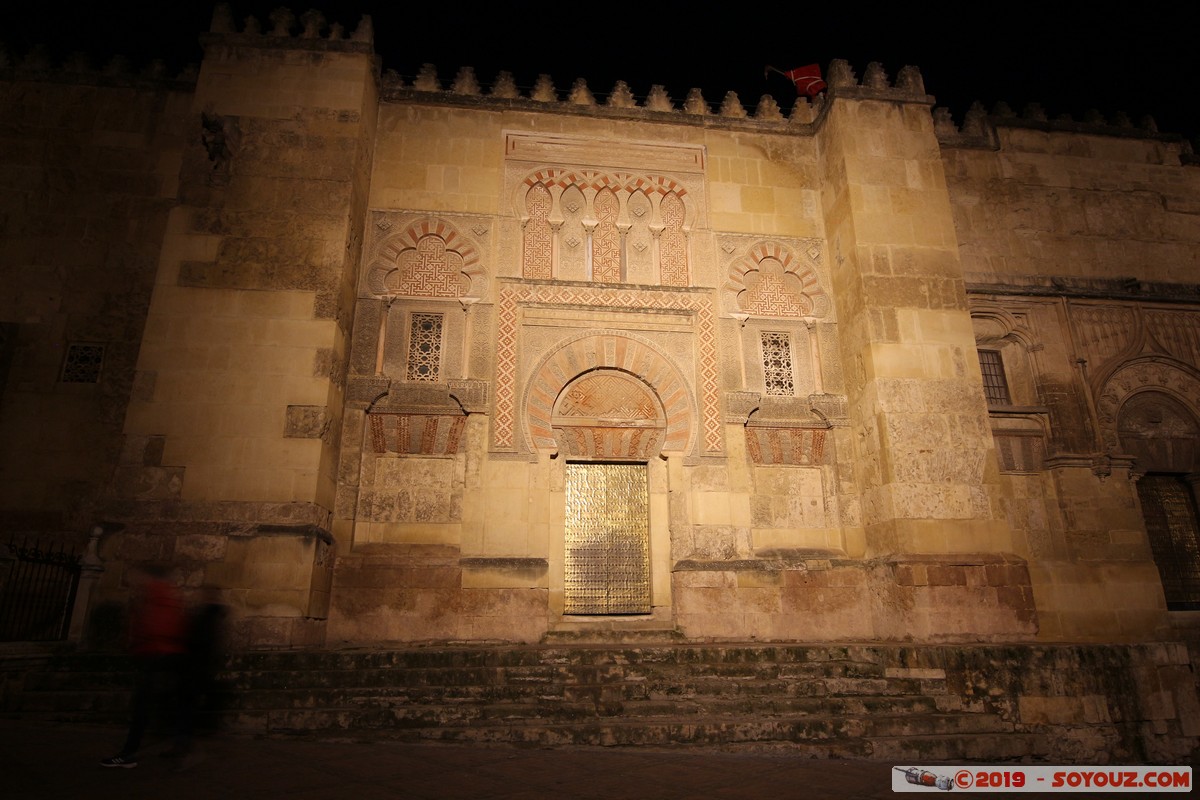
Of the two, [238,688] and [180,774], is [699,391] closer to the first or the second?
[238,688]

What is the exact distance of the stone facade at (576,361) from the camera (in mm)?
6848

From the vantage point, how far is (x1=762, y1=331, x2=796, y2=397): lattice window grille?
8312mm

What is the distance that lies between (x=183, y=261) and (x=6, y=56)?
415cm

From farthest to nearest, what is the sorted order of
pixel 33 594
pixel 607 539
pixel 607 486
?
1. pixel 607 486
2. pixel 607 539
3. pixel 33 594

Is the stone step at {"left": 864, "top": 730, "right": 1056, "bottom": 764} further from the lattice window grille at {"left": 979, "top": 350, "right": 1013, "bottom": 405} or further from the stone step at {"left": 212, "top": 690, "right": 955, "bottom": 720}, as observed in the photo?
the lattice window grille at {"left": 979, "top": 350, "right": 1013, "bottom": 405}

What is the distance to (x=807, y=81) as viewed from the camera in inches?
390

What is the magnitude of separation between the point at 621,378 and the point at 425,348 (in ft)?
7.46

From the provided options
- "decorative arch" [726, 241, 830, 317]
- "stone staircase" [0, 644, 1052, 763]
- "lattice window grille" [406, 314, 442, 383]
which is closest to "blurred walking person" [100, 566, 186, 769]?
"stone staircase" [0, 644, 1052, 763]

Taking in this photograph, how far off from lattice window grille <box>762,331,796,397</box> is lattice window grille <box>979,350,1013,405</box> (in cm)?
244

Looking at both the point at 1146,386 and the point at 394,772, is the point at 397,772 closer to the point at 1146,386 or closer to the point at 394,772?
the point at 394,772

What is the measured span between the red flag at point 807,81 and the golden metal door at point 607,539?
6.06m

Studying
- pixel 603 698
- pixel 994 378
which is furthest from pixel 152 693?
pixel 994 378

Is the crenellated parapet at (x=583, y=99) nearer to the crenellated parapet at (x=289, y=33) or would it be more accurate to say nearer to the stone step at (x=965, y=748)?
the crenellated parapet at (x=289, y=33)

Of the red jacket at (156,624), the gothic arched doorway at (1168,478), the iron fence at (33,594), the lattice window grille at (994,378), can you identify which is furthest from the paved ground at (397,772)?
the gothic arched doorway at (1168,478)
